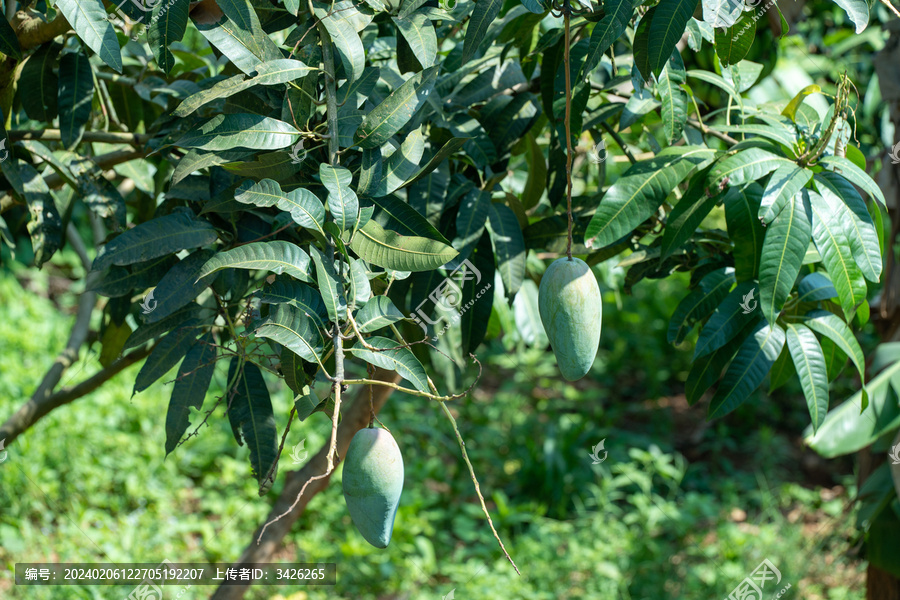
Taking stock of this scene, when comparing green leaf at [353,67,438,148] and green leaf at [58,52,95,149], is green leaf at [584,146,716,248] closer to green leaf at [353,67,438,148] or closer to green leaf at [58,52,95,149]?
green leaf at [353,67,438,148]

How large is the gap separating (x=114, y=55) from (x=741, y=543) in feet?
9.02

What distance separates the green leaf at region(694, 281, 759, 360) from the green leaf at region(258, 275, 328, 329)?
0.51 meters

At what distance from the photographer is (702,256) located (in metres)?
1.08

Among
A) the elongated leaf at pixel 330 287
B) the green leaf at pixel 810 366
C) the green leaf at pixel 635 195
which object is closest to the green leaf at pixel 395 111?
the elongated leaf at pixel 330 287

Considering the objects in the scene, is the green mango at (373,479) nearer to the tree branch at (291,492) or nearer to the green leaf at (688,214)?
the green leaf at (688,214)

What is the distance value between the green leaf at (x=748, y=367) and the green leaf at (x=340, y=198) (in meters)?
0.54

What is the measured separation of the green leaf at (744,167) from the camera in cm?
83

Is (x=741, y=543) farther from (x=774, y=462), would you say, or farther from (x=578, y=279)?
(x=578, y=279)

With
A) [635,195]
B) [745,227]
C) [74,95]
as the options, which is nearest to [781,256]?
[745,227]

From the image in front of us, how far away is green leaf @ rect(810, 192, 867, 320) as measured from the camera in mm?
810

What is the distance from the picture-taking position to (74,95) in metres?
1.04

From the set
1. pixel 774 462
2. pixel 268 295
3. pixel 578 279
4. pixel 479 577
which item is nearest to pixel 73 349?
pixel 268 295

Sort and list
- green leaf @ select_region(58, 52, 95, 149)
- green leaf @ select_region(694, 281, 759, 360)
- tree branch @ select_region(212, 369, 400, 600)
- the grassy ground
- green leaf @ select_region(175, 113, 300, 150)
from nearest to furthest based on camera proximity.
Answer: green leaf @ select_region(175, 113, 300, 150) → green leaf @ select_region(694, 281, 759, 360) → green leaf @ select_region(58, 52, 95, 149) → tree branch @ select_region(212, 369, 400, 600) → the grassy ground

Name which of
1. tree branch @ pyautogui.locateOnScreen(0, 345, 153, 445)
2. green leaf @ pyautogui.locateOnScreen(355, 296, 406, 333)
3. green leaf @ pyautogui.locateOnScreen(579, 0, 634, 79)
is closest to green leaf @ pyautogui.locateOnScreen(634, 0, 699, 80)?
green leaf @ pyautogui.locateOnScreen(579, 0, 634, 79)
